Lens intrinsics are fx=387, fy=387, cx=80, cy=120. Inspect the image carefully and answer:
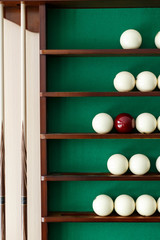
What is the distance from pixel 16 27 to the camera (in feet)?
11.5

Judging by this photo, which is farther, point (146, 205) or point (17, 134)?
point (17, 134)

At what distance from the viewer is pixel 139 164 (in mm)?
3174

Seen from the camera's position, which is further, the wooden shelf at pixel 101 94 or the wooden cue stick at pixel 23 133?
the wooden cue stick at pixel 23 133

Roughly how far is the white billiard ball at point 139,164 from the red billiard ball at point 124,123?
23 cm

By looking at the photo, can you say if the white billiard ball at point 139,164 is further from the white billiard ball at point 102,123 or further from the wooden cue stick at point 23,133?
the wooden cue stick at point 23,133

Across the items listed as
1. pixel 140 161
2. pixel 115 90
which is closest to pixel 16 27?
pixel 115 90

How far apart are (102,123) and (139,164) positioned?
452mm

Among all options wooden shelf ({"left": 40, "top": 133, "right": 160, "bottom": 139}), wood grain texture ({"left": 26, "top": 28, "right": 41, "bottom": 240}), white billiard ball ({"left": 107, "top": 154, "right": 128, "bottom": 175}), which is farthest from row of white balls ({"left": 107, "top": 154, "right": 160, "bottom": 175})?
wood grain texture ({"left": 26, "top": 28, "right": 41, "bottom": 240})

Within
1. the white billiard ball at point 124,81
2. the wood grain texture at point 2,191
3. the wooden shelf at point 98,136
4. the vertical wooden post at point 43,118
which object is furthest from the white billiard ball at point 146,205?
the wood grain texture at point 2,191

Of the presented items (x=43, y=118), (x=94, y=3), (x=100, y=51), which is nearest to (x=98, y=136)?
(x=43, y=118)

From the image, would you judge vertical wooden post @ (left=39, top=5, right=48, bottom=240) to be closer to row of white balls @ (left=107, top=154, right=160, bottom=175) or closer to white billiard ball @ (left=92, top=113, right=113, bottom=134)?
white billiard ball @ (left=92, top=113, right=113, bottom=134)

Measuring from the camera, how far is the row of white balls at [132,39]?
321 centimetres

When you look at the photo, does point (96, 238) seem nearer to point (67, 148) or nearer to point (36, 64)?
point (67, 148)

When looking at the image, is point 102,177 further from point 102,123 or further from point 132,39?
point 132,39
